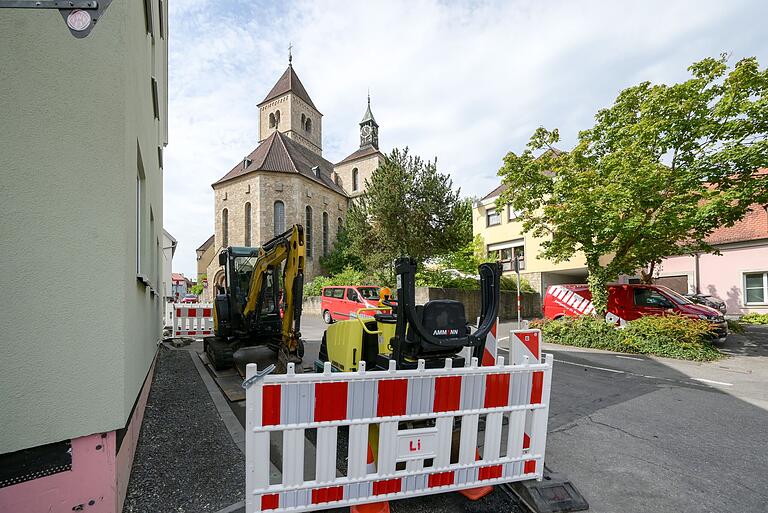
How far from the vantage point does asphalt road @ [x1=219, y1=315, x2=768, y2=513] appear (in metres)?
2.97

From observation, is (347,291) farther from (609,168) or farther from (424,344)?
(424,344)

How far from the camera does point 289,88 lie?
49062 mm

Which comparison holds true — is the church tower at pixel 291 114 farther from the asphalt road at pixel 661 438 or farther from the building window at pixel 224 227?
the asphalt road at pixel 661 438

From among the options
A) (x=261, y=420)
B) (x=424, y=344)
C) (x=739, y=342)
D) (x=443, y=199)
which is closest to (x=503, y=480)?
(x=424, y=344)

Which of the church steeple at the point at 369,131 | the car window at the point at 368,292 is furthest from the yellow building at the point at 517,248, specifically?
the church steeple at the point at 369,131

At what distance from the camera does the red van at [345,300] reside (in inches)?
651

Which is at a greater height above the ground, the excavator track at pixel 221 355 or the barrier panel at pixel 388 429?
the barrier panel at pixel 388 429

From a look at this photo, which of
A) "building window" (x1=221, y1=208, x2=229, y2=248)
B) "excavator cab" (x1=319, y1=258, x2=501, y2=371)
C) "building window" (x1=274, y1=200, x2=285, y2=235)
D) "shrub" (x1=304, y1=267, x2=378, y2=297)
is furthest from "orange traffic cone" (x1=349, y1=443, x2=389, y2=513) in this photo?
"building window" (x1=221, y1=208, x2=229, y2=248)

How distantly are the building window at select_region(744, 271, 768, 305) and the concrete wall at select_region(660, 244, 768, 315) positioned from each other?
0.80ft

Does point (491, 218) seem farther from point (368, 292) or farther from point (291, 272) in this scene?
point (291, 272)

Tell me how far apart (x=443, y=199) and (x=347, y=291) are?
8147 millimetres

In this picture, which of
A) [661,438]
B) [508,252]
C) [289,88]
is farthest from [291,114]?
[661,438]

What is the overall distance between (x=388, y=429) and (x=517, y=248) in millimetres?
22958

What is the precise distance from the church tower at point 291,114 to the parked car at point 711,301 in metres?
43.4
